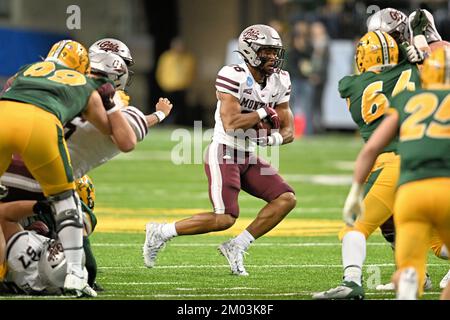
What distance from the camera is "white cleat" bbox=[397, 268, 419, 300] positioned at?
6023 mm

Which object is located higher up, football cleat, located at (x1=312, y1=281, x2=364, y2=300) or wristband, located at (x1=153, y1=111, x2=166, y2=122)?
wristband, located at (x1=153, y1=111, x2=166, y2=122)

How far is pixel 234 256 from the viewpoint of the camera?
8875 millimetres

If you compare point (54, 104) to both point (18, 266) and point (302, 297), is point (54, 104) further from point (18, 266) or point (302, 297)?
point (302, 297)

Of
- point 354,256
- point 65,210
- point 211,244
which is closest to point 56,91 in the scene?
point 65,210

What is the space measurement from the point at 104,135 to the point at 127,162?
36.3 feet

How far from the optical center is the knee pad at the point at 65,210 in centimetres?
727

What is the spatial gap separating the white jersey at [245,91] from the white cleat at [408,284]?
3.22 m

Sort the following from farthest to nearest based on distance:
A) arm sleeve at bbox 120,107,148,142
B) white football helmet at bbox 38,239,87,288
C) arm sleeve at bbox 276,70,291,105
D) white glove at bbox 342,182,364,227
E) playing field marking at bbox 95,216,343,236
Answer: playing field marking at bbox 95,216,343,236
arm sleeve at bbox 276,70,291,105
arm sleeve at bbox 120,107,148,142
white football helmet at bbox 38,239,87,288
white glove at bbox 342,182,364,227

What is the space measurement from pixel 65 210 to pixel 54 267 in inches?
23.0

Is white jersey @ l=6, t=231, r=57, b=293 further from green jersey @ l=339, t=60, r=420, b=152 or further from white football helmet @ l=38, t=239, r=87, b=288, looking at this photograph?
green jersey @ l=339, t=60, r=420, b=152

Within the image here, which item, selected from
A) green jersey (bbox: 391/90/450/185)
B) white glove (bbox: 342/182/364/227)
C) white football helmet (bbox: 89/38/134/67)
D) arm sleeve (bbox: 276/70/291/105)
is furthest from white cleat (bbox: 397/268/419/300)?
arm sleeve (bbox: 276/70/291/105)

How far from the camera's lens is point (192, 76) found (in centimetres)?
2697

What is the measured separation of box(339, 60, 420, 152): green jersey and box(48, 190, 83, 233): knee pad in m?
2.08
